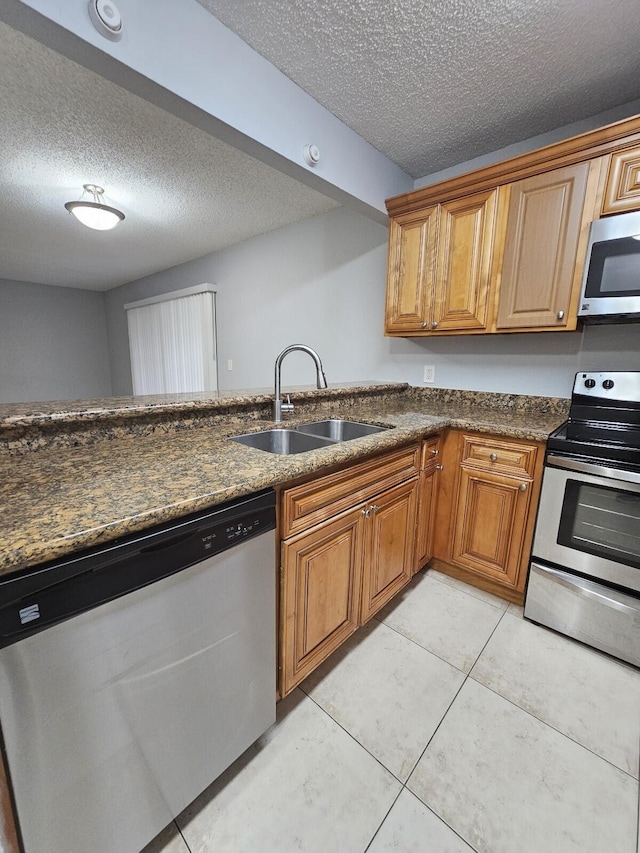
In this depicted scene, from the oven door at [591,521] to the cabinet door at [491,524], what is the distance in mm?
110

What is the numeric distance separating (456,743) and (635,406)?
4.98 feet

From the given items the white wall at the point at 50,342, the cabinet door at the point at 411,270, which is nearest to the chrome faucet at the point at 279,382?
the cabinet door at the point at 411,270

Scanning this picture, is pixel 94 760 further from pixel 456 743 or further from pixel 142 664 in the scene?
pixel 456 743

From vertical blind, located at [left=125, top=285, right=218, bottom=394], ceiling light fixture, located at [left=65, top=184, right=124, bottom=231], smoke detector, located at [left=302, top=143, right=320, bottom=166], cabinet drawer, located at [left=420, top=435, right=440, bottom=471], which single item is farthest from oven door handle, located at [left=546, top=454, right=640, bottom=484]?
vertical blind, located at [left=125, top=285, right=218, bottom=394]

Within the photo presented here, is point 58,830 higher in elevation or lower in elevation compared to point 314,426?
lower

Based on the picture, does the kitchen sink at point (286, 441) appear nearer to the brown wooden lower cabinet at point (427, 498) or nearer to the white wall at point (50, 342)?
the brown wooden lower cabinet at point (427, 498)

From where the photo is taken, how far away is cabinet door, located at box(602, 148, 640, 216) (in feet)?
4.81

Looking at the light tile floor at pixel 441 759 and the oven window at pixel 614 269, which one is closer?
the light tile floor at pixel 441 759

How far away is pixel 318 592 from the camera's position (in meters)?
1.23

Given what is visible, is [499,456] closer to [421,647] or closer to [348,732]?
[421,647]

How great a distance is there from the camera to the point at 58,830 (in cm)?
68

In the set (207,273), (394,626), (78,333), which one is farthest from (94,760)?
(78,333)

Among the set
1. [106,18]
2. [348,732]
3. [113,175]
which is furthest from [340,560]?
[113,175]

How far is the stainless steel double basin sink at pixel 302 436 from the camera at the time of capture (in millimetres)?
1531
